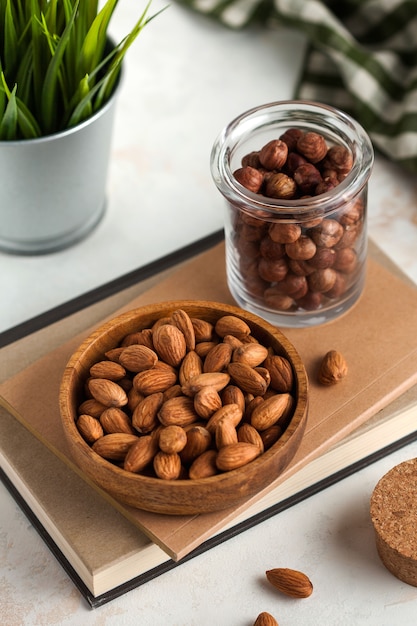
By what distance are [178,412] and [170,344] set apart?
0.06 metres

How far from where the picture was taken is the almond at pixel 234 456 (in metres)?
0.62

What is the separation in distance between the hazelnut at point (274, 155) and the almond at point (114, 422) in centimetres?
22

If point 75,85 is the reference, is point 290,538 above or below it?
below

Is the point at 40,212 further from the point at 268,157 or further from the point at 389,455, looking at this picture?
the point at 389,455

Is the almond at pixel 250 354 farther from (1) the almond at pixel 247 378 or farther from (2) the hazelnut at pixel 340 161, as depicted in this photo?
(2) the hazelnut at pixel 340 161

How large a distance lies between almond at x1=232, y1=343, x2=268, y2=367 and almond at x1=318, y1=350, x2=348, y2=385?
2.4 inches

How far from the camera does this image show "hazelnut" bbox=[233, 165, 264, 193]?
722mm

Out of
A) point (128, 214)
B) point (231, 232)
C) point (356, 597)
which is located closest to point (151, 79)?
point (128, 214)

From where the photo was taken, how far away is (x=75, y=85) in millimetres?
806

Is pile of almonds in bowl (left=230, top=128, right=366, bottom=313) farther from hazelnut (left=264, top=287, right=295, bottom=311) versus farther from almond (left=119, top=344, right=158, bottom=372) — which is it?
almond (left=119, top=344, right=158, bottom=372)

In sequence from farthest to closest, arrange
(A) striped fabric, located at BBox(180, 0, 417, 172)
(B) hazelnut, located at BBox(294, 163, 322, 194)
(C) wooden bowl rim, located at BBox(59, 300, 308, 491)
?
(A) striped fabric, located at BBox(180, 0, 417, 172) → (B) hazelnut, located at BBox(294, 163, 322, 194) → (C) wooden bowl rim, located at BBox(59, 300, 308, 491)

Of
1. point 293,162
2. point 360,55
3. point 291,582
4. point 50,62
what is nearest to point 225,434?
point 291,582

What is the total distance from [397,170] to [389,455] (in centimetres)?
34

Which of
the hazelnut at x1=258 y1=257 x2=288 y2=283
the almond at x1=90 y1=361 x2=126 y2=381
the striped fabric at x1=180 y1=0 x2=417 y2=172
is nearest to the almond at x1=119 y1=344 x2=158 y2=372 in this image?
the almond at x1=90 y1=361 x2=126 y2=381
